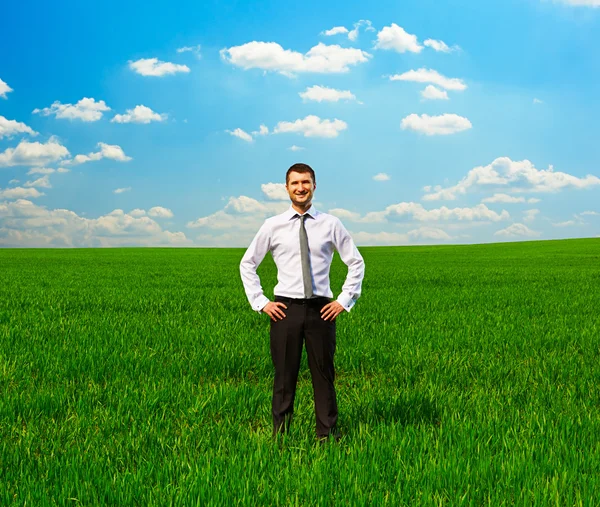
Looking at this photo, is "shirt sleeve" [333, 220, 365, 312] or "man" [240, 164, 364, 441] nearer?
"man" [240, 164, 364, 441]

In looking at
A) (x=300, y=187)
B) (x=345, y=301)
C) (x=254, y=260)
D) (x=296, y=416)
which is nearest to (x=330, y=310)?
(x=345, y=301)

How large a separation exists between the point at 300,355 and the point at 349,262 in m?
0.85

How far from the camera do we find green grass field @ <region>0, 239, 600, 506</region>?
382cm

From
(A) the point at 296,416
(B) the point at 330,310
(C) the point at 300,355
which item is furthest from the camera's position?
(A) the point at 296,416

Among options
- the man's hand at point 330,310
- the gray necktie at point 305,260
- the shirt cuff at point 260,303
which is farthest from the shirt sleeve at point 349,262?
the shirt cuff at point 260,303

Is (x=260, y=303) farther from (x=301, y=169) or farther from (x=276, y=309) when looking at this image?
(x=301, y=169)

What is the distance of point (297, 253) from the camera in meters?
4.33

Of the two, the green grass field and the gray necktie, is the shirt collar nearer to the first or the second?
the gray necktie

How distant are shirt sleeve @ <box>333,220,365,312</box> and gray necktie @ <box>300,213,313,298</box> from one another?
0.27 metres

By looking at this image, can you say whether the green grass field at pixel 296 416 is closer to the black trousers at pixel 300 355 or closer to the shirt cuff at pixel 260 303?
the black trousers at pixel 300 355

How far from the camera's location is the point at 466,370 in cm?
741

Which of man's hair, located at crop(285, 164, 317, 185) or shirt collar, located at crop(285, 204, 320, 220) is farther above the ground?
man's hair, located at crop(285, 164, 317, 185)

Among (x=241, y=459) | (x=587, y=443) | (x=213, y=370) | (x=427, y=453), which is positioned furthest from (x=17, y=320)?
(x=587, y=443)

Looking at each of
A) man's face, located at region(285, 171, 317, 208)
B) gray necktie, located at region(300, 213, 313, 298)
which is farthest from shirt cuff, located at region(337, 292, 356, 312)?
man's face, located at region(285, 171, 317, 208)
